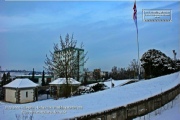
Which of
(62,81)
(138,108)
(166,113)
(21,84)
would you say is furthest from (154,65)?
(21,84)

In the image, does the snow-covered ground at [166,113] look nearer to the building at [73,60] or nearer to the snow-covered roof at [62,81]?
the building at [73,60]

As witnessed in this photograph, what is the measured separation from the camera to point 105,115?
296 cm

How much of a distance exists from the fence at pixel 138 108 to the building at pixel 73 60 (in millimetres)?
2204

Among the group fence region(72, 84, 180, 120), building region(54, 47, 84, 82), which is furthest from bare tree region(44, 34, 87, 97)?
fence region(72, 84, 180, 120)

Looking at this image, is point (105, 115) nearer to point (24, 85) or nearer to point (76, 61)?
point (24, 85)

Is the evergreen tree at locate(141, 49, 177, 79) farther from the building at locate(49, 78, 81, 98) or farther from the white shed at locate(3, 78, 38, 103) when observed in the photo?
the white shed at locate(3, 78, 38, 103)

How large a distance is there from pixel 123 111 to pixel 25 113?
57.7 inches

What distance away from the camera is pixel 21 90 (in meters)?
4.62
